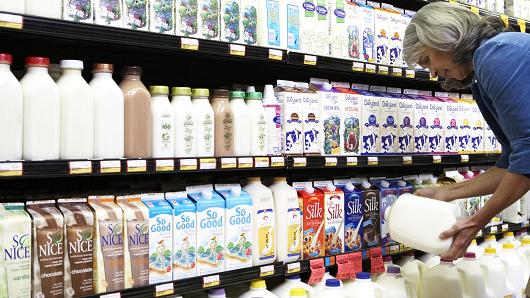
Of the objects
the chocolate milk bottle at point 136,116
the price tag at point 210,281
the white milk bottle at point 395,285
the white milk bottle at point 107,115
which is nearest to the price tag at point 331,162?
the white milk bottle at point 395,285

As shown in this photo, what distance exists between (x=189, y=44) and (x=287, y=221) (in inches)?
35.2

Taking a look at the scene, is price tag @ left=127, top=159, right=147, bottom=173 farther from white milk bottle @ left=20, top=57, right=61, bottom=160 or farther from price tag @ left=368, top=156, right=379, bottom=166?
price tag @ left=368, top=156, right=379, bottom=166

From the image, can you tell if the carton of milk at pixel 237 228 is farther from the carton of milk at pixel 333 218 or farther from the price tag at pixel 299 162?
the carton of milk at pixel 333 218

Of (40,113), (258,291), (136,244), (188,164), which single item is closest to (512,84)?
(188,164)

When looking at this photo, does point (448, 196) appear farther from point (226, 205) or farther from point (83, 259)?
point (83, 259)

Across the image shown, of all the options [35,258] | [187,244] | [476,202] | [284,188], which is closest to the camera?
[35,258]

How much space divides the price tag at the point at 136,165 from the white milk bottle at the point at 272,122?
2.06 ft

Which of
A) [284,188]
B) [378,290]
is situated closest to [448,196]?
[378,290]

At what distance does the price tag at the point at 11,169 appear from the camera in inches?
65.9

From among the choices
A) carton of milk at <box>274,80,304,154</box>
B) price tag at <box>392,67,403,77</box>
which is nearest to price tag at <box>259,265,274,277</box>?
carton of milk at <box>274,80,304,154</box>

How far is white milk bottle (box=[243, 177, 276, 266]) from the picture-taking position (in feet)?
7.68

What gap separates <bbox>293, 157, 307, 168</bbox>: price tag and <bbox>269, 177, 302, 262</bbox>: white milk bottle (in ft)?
0.34

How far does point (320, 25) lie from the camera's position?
257 centimetres

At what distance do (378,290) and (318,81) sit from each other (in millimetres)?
1042
